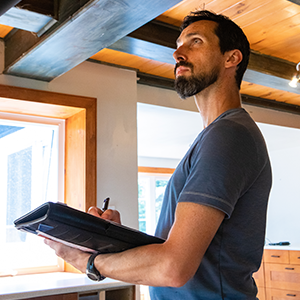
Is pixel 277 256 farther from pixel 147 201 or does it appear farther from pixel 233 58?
pixel 233 58

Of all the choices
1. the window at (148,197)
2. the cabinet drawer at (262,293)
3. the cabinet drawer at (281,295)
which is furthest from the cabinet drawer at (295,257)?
the window at (148,197)

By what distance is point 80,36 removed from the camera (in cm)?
186

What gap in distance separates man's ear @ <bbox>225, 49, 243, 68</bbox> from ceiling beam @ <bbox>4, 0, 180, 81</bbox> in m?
0.56

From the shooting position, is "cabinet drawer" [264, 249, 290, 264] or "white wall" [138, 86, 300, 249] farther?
"white wall" [138, 86, 300, 249]

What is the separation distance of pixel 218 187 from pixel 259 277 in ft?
14.4

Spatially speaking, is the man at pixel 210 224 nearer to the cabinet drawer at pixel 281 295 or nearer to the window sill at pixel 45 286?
the window sill at pixel 45 286

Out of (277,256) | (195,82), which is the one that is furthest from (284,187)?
(195,82)

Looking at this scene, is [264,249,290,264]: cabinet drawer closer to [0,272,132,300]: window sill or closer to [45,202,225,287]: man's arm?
[0,272,132,300]: window sill

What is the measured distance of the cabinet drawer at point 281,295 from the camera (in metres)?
4.20

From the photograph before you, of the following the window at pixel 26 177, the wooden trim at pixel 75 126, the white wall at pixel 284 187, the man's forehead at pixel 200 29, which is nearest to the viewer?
the man's forehead at pixel 200 29

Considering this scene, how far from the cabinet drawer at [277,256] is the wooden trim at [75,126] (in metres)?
2.89

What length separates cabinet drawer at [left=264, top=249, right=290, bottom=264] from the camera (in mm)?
4453

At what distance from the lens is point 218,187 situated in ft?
2.48

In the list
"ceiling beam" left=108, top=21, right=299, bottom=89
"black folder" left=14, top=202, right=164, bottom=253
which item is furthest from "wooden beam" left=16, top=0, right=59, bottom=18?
"black folder" left=14, top=202, right=164, bottom=253
